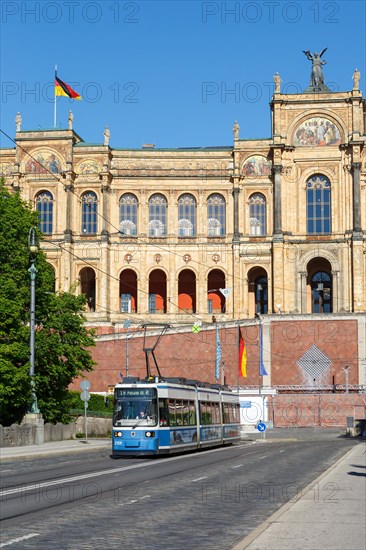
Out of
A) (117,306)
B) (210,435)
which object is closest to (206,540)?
(210,435)

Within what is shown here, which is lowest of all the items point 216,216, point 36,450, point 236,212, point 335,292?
point 36,450

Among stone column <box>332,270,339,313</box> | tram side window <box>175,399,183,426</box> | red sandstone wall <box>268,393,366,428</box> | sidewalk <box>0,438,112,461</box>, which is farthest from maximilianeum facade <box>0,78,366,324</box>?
tram side window <box>175,399,183,426</box>

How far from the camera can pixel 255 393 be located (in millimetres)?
77312

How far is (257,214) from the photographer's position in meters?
87.9

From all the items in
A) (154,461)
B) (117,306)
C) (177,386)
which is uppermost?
(117,306)

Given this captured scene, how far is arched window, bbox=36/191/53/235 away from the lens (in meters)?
87.1

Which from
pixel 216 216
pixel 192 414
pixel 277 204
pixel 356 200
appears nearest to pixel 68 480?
pixel 192 414

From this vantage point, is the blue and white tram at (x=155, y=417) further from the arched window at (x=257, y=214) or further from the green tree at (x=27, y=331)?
the arched window at (x=257, y=214)

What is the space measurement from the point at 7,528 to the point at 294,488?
910 centimetres

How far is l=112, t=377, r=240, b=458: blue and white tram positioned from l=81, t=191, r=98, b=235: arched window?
49.3m

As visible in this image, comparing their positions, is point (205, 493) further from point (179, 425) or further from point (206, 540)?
point (179, 425)

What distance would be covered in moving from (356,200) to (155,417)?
2166 inches

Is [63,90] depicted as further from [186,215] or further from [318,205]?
[318,205]

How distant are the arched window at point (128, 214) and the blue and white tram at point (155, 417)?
49693mm
